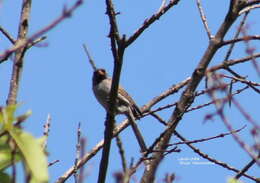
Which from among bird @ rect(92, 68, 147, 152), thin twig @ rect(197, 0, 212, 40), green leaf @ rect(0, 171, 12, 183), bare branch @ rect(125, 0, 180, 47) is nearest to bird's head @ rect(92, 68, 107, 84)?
bird @ rect(92, 68, 147, 152)

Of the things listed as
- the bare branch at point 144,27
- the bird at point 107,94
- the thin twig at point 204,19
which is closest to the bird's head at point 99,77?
the bird at point 107,94

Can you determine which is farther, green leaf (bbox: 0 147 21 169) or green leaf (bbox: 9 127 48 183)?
green leaf (bbox: 0 147 21 169)

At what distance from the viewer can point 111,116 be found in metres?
3.27

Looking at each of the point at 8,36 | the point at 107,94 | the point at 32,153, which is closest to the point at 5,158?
the point at 32,153

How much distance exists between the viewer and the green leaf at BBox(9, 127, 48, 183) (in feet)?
4.14

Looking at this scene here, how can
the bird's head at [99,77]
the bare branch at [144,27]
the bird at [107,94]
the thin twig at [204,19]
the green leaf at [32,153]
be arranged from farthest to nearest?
the bird's head at [99,77] < the bird at [107,94] < the thin twig at [204,19] < the bare branch at [144,27] < the green leaf at [32,153]

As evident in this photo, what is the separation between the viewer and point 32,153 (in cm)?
136

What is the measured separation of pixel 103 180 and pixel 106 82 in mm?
4271

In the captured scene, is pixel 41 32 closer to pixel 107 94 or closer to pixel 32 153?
pixel 32 153

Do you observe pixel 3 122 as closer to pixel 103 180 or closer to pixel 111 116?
pixel 103 180

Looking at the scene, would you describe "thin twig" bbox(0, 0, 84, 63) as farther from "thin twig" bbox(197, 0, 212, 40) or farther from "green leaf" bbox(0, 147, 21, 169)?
"thin twig" bbox(197, 0, 212, 40)

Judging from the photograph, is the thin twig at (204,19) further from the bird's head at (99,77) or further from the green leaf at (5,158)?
the bird's head at (99,77)

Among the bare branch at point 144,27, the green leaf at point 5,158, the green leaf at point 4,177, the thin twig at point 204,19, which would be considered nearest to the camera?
the green leaf at point 5,158

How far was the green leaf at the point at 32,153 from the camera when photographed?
1261mm
